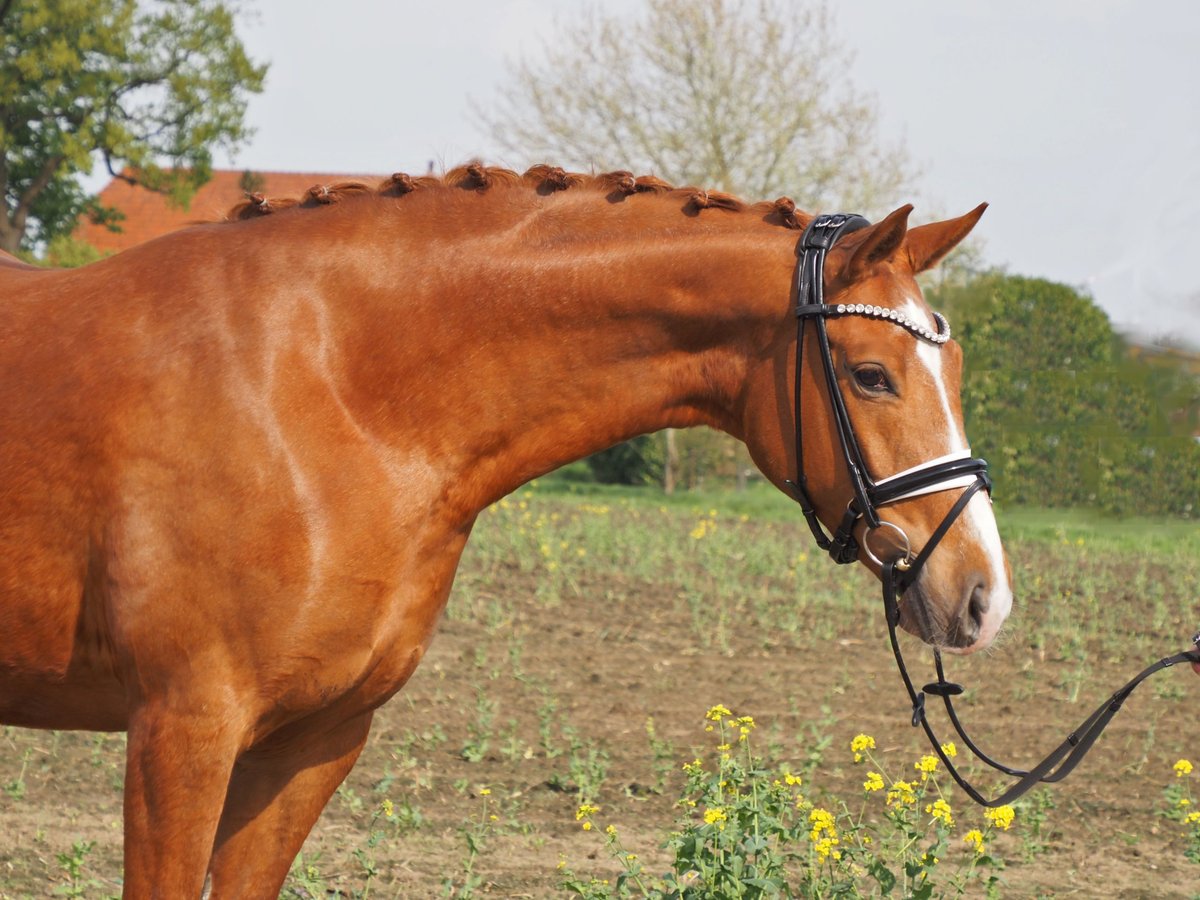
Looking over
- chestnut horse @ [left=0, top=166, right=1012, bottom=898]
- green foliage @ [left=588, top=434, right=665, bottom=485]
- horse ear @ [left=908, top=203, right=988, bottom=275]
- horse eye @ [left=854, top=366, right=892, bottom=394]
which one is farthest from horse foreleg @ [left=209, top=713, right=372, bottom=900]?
green foliage @ [left=588, top=434, right=665, bottom=485]

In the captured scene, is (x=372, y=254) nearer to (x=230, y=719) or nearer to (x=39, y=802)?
(x=230, y=719)

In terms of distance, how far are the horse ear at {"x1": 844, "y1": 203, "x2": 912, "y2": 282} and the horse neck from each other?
0.15 m

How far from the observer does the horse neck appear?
289 centimetres

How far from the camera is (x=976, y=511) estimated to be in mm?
2672

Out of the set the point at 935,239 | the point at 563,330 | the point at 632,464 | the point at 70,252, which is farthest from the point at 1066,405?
the point at 70,252

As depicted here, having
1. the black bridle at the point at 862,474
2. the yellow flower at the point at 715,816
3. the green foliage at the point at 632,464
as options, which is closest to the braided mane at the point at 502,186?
the black bridle at the point at 862,474

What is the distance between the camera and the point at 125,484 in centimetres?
268

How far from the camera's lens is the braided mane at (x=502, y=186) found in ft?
9.92

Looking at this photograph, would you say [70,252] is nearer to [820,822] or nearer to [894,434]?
[820,822]

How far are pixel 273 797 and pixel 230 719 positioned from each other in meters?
0.47

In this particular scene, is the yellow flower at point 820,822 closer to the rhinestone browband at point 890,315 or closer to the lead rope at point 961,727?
the lead rope at point 961,727

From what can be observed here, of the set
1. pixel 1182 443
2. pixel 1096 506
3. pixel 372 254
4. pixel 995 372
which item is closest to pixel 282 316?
pixel 372 254

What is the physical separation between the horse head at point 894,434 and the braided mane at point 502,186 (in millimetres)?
311

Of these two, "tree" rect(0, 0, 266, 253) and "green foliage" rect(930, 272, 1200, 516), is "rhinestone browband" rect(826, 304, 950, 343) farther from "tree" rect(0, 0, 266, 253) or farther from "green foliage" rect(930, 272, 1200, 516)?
"tree" rect(0, 0, 266, 253)
